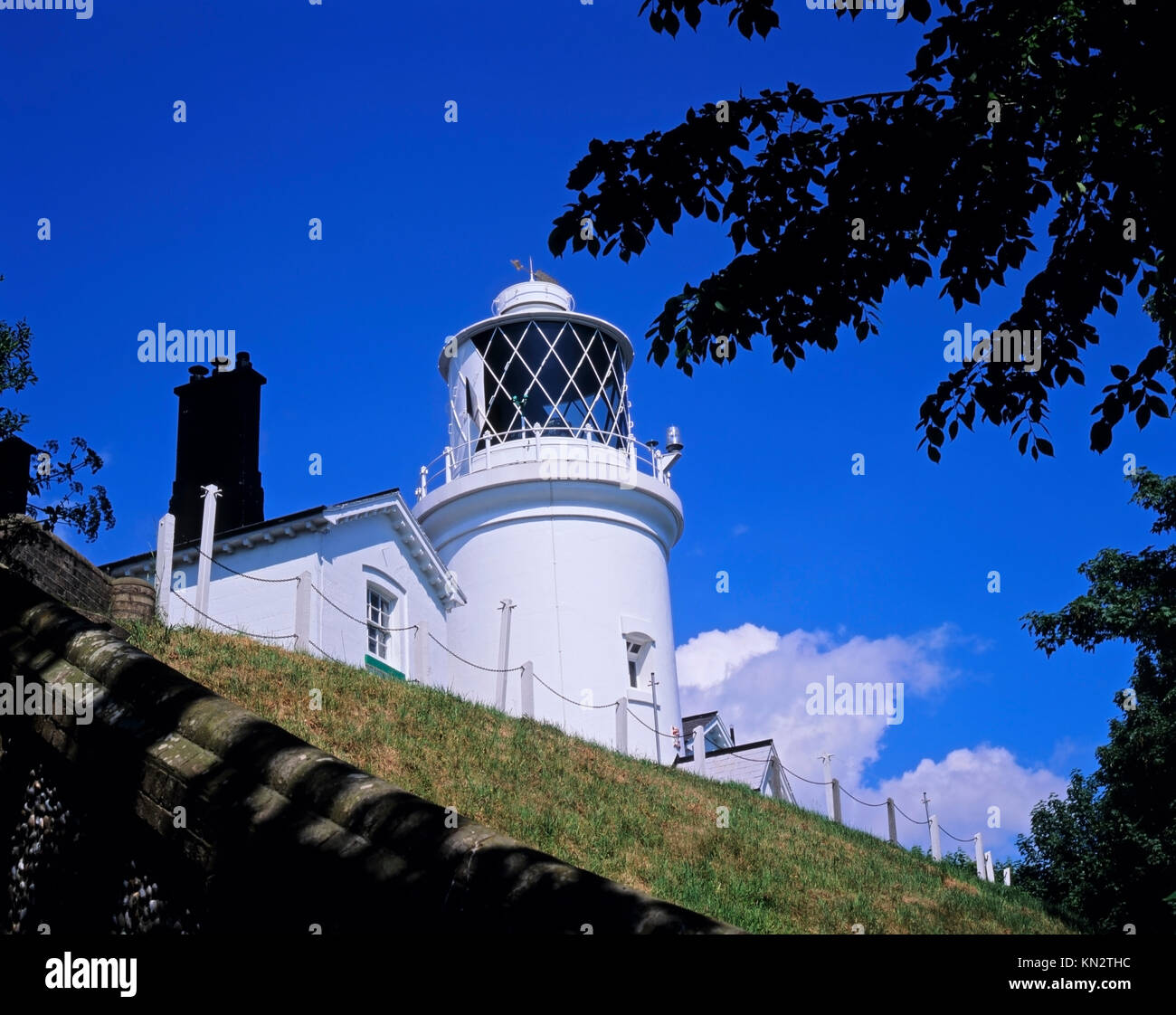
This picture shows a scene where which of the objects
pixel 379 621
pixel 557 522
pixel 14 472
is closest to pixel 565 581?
pixel 557 522

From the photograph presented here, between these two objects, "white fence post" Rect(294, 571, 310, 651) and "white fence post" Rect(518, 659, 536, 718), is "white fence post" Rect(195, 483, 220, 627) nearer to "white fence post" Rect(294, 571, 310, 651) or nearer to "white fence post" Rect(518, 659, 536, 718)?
"white fence post" Rect(294, 571, 310, 651)

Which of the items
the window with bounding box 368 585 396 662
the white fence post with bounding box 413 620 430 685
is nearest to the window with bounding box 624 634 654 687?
the window with bounding box 368 585 396 662

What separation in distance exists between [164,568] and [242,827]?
16.3m

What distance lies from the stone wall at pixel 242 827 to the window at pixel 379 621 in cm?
2001

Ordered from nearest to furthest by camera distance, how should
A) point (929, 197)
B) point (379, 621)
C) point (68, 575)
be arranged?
point (929, 197) → point (68, 575) → point (379, 621)

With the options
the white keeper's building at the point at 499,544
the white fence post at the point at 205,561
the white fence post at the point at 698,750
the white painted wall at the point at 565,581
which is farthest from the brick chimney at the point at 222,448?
the white fence post at the point at 698,750

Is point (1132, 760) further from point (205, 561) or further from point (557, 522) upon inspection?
point (205, 561)

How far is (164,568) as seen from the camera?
19.2 m

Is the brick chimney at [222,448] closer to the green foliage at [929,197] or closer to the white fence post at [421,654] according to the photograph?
the white fence post at [421,654]

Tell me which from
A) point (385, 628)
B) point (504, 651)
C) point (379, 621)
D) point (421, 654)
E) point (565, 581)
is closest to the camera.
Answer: point (421, 654)

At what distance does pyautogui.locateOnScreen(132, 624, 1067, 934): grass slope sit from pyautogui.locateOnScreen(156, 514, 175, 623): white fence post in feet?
2.77
